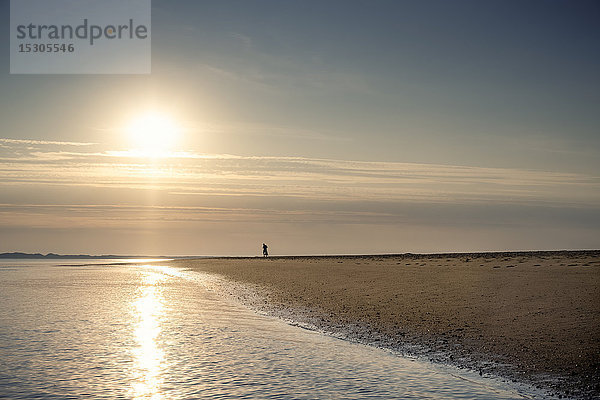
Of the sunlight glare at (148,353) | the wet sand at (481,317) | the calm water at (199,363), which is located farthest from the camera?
the wet sand at (481,317)

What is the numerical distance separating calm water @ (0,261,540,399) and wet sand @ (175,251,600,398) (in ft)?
4.80

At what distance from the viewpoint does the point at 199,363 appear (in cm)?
1641

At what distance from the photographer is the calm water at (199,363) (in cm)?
1330

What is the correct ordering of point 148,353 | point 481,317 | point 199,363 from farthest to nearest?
point 481,317, point 148,353, point 199,363

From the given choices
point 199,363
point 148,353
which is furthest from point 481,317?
point 148,353

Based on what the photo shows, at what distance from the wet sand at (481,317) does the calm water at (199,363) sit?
146cm

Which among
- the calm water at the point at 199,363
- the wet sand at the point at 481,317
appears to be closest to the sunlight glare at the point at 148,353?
the calm water at the point at 199,363

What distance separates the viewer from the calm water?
43.7 ft

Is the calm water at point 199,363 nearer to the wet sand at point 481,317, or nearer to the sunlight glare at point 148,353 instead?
the sunlight glare at point 148,353

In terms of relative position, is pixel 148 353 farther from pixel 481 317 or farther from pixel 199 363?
pixel 481 317

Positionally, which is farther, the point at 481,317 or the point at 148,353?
the point at 481,317

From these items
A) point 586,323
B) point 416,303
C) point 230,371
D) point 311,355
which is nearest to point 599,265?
point 416,303

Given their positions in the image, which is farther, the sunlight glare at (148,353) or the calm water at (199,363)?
the sunlight glare at (148,353)

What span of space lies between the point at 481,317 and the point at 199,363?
36.8 feet
